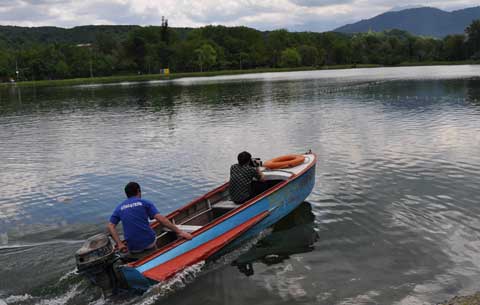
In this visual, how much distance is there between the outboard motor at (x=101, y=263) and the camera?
29.8 feet

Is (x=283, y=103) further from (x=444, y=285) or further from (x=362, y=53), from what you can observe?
(x=362, y=53)

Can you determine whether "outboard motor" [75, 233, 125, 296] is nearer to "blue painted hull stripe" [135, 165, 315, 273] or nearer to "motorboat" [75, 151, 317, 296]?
"motorboat" [75, 151, 317, 296]

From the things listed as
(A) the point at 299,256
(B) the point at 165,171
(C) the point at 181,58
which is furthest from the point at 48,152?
(C) the point at 181,58

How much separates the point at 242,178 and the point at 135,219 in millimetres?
3964

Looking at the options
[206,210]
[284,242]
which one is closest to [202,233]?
[206,210]

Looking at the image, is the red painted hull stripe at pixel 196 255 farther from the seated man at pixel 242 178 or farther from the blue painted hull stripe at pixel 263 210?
the seated man at pixel 242 178

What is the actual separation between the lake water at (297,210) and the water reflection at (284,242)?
0.16 feet

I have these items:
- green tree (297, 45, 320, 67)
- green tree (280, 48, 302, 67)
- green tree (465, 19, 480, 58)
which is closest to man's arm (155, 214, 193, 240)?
green tree (280, 48, 302, 67)

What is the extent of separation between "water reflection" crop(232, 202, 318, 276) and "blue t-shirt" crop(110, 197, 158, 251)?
2653 mm

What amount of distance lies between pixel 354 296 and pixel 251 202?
374cm

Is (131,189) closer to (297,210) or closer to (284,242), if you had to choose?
(284,242)

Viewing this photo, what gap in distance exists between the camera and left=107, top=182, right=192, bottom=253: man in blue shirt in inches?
384

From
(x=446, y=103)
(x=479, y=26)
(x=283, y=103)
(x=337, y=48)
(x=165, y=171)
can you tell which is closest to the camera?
(x=165, y=171)

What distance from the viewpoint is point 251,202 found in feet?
40.1
